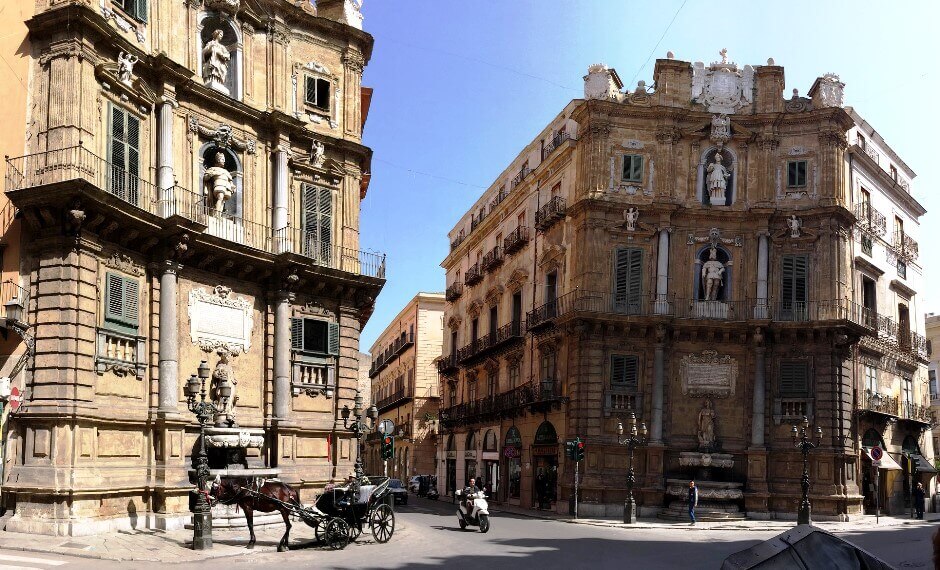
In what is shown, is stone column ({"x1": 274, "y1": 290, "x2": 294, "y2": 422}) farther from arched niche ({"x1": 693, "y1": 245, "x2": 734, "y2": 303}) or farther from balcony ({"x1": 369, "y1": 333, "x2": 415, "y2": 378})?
balcony ({"x1": 369, "y1": 333, "x2": 415, "y2": 378})

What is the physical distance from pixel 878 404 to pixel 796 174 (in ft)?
32.3

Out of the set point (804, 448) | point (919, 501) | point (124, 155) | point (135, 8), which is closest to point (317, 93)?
point (135, 8)

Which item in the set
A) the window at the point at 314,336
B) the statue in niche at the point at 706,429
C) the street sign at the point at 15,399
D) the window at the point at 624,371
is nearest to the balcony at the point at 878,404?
the statue in niche at the point at 706,429

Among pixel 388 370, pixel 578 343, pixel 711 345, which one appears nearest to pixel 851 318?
pixel 711 345

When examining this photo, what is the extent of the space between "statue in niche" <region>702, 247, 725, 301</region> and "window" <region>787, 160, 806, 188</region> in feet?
13.1

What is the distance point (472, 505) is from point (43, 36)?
15113 millimetres

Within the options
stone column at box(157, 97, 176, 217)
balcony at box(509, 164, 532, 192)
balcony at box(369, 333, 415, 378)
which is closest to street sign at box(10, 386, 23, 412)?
stone column at box(157, 97, 176, 217)

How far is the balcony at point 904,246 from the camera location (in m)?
41.3

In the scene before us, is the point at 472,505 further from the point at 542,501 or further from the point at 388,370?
the point at 388,370

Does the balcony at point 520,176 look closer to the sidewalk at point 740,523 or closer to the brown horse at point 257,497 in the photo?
the sidewalk at point 740,523

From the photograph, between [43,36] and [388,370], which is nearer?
[43,36]

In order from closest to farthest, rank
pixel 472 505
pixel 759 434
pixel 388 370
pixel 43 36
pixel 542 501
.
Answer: pixel 43 36
pixel 472 505
pixel 759 434
pixel 542 501
pixel 388 370

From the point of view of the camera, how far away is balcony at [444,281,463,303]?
175 feet

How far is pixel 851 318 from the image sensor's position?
35.4 m
